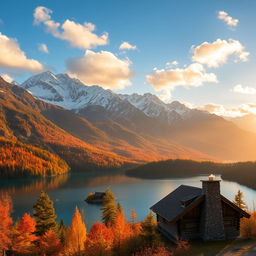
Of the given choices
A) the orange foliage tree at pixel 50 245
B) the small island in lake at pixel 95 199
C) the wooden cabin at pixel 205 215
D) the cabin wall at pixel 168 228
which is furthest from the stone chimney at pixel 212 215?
the small island in lake at pixel 95 199

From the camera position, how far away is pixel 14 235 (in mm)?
45188

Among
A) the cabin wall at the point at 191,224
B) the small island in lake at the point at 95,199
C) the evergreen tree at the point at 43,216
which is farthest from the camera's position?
the small island in lake at the point at 95,199

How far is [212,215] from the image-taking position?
3566 centimetres

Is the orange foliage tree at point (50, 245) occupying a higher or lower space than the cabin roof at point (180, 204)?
lower

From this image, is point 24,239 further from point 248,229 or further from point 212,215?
point 248,229

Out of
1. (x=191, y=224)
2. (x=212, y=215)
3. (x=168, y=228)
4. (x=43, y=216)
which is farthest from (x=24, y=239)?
(x=212, y=215)

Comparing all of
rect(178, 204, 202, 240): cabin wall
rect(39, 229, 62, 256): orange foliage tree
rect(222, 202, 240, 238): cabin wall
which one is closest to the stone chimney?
rect(178, 204, 202, 240): cabin wall

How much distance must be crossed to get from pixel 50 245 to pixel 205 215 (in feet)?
76.8

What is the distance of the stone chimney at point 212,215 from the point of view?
35.7 meters

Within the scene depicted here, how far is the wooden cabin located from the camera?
3584 centimetres

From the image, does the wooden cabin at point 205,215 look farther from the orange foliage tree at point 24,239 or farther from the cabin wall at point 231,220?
the orange foliage tree at point 24,239

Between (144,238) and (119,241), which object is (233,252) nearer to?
(144,238)

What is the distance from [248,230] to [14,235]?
114 ft

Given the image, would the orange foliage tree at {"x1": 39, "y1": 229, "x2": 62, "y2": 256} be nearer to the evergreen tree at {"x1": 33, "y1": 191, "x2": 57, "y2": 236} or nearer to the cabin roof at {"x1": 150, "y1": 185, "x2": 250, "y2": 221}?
the evergreen tree at {"x1": 33, "y1": 191, "x2": 57, "y2": 236}
